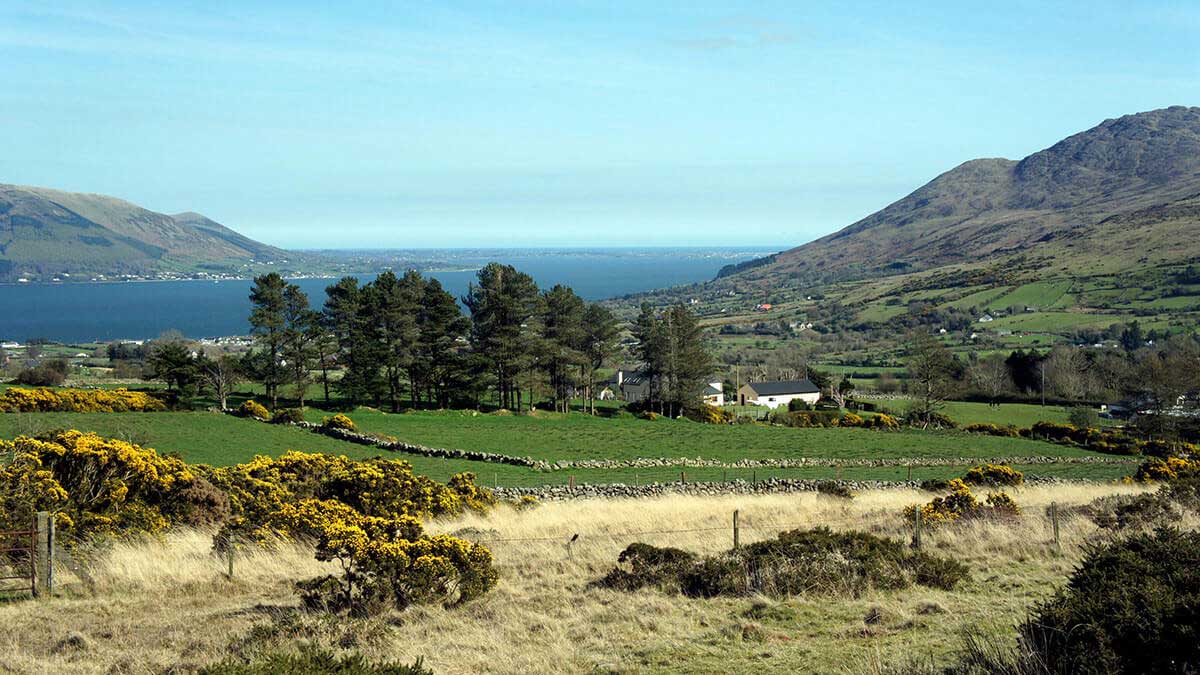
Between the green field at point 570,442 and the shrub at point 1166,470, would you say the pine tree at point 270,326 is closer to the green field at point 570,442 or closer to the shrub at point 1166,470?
the green field at point 570,442

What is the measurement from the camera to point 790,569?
11906 mm

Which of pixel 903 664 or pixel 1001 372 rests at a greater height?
pixel 903 664

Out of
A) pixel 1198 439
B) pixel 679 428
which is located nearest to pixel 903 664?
pixel 679 428

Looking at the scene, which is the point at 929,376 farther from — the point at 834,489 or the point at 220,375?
the point at 220,375

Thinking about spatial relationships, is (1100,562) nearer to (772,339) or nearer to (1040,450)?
(1040,450)

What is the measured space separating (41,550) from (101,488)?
14.0 ft

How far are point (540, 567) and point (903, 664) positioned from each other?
6.92 m

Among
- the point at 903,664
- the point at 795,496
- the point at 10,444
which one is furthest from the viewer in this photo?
the point at 795,496

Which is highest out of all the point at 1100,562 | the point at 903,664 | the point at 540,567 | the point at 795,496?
the point at 1100,562

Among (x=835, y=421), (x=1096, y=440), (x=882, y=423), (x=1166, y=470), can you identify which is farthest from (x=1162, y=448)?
(x=1166, y=470)

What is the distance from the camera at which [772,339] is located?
153 metres

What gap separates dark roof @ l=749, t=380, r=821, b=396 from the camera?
3253 inches

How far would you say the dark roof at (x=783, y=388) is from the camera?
271 ft

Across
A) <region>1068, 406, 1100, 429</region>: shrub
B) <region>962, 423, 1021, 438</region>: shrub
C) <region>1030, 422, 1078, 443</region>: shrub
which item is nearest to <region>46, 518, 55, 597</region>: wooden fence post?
<region>1030, 422, 1078, 443</region>: shrub
